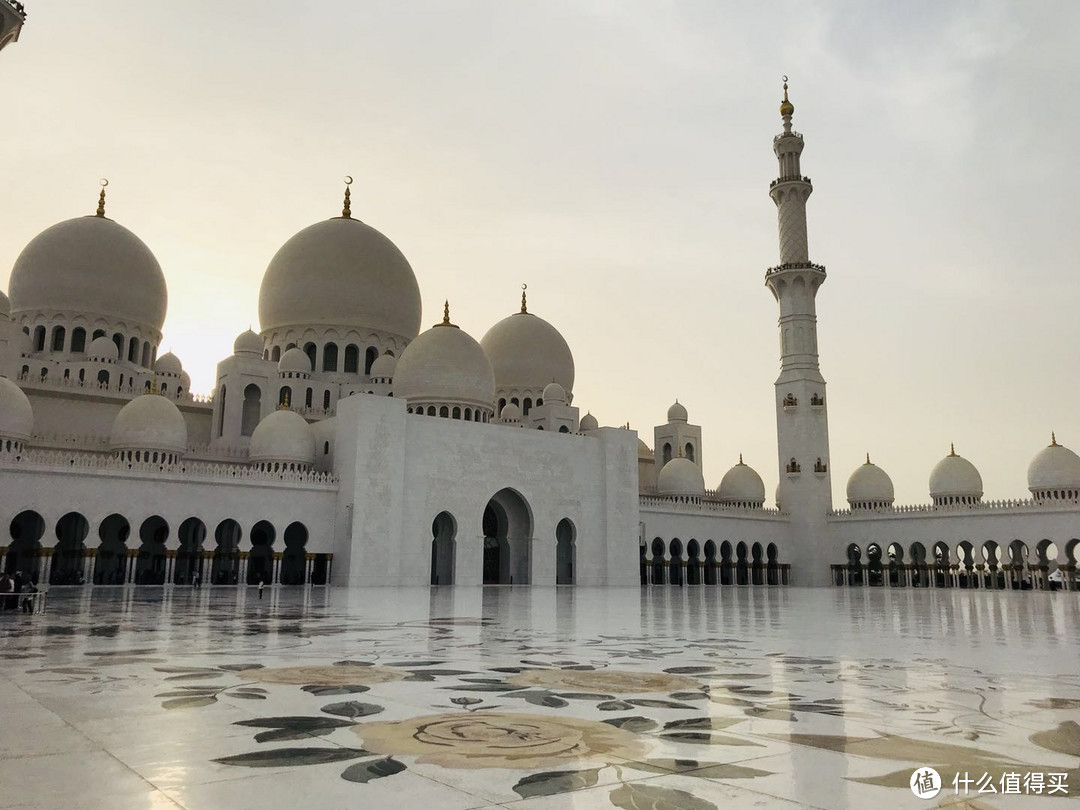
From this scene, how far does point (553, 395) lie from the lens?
31.5 metres

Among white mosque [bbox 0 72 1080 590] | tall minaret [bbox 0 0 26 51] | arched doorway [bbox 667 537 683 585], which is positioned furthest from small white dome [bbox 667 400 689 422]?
tall minaret [bbox 0 0 26 51]

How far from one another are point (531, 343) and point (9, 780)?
3237 centimetres

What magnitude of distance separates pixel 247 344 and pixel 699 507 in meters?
17.3

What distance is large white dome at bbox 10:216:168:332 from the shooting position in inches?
1120

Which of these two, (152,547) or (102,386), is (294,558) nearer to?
(152,547)

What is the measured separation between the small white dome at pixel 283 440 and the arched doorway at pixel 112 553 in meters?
3.93

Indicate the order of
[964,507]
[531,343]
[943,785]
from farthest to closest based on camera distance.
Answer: [531,343] → [964,507] → [943,785]

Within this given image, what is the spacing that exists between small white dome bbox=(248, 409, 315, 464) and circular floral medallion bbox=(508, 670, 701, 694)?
2100 cm

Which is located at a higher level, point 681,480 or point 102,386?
point 102,386

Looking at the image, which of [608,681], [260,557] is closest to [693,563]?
[260,557]

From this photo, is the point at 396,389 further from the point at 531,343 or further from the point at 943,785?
the point at 943,785

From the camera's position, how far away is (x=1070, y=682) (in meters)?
4.38

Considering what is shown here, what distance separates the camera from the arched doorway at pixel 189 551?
2300 centimetres

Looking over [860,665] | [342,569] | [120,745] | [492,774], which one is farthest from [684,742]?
[342,569]
